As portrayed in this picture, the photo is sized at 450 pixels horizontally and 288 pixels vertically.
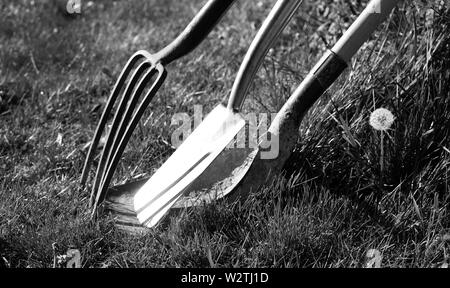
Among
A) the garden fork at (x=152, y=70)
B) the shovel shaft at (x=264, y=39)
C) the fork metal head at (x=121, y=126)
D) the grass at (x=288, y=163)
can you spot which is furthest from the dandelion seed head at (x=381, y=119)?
the fork metal head at (x=121, y=126)

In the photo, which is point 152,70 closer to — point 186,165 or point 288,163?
point 186,165

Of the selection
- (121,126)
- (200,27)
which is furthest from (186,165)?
(200,27)

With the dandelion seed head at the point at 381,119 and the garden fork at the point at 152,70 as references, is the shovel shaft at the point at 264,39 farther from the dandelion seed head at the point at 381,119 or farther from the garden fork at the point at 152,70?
the dandelion seed head at the point at 381,119

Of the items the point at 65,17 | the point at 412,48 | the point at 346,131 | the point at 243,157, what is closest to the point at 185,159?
the point at 243,157

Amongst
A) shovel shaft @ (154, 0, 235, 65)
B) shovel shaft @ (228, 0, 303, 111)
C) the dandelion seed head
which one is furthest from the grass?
shovel shaft @ (154, 0, 235, 65)

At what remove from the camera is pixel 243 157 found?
6.78 feet

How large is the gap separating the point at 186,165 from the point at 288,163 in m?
0.34

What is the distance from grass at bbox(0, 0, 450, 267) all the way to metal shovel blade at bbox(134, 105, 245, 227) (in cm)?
11

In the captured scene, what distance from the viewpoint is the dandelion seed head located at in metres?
2.18

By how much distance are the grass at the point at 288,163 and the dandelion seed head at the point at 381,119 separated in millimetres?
26

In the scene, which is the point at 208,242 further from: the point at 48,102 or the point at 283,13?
the point at 48,102

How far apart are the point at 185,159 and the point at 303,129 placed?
44 centimetres

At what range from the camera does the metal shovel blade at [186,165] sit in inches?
81.5
